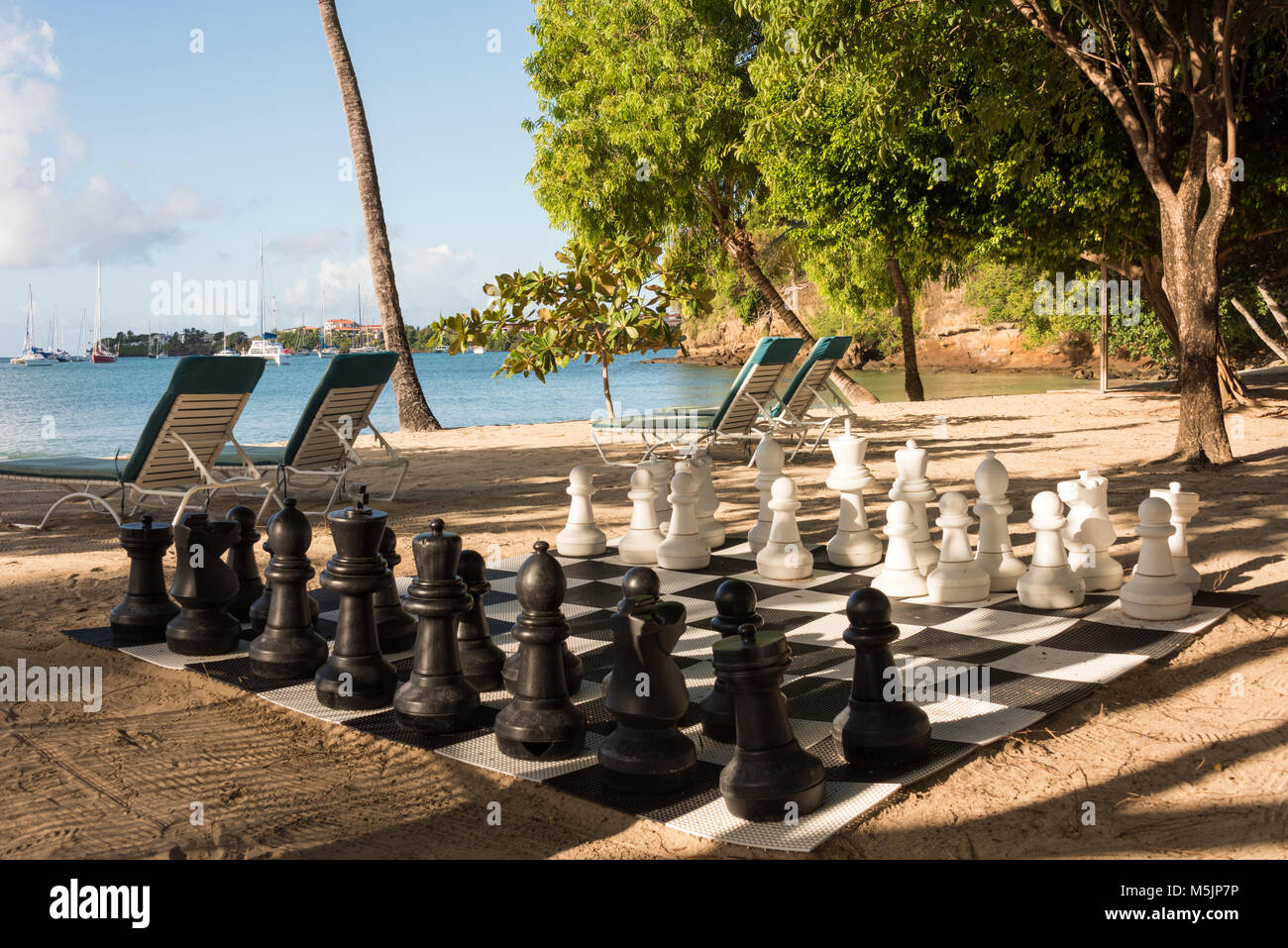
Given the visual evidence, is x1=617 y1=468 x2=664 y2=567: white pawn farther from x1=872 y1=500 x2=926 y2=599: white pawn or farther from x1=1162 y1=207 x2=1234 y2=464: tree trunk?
x1=1162 y1=207 x2=1234 y2=464: tree trunk

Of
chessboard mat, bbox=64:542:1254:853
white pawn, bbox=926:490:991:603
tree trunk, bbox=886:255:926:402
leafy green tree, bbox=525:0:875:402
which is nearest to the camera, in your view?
chessboard mat, bbox=64:542:1254:853

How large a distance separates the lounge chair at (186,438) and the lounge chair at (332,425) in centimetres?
21

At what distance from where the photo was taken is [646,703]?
240 centimetres

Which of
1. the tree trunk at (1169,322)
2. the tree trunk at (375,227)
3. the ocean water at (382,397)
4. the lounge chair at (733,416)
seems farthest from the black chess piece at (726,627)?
the ocean water at (382,397)

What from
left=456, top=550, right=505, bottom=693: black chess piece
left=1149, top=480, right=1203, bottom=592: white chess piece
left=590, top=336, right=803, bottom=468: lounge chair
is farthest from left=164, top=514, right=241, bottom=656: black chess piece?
left=590, top=336, right=803, bottom=468: lounge chair

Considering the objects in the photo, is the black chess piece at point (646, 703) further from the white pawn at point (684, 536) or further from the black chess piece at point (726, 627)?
the white pawn at point (684, 536)

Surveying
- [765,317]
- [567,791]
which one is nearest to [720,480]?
[567,791]

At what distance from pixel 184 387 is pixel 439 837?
13.8ft

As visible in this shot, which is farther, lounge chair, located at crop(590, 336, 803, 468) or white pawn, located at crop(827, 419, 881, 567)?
lounge chair, located at crop(590, 336, 803, 468)

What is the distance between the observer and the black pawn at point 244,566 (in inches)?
147

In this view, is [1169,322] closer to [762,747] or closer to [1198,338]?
[1198,338]

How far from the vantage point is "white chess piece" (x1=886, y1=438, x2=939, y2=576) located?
13.5ft

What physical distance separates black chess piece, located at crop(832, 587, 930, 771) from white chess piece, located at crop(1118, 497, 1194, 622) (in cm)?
141
